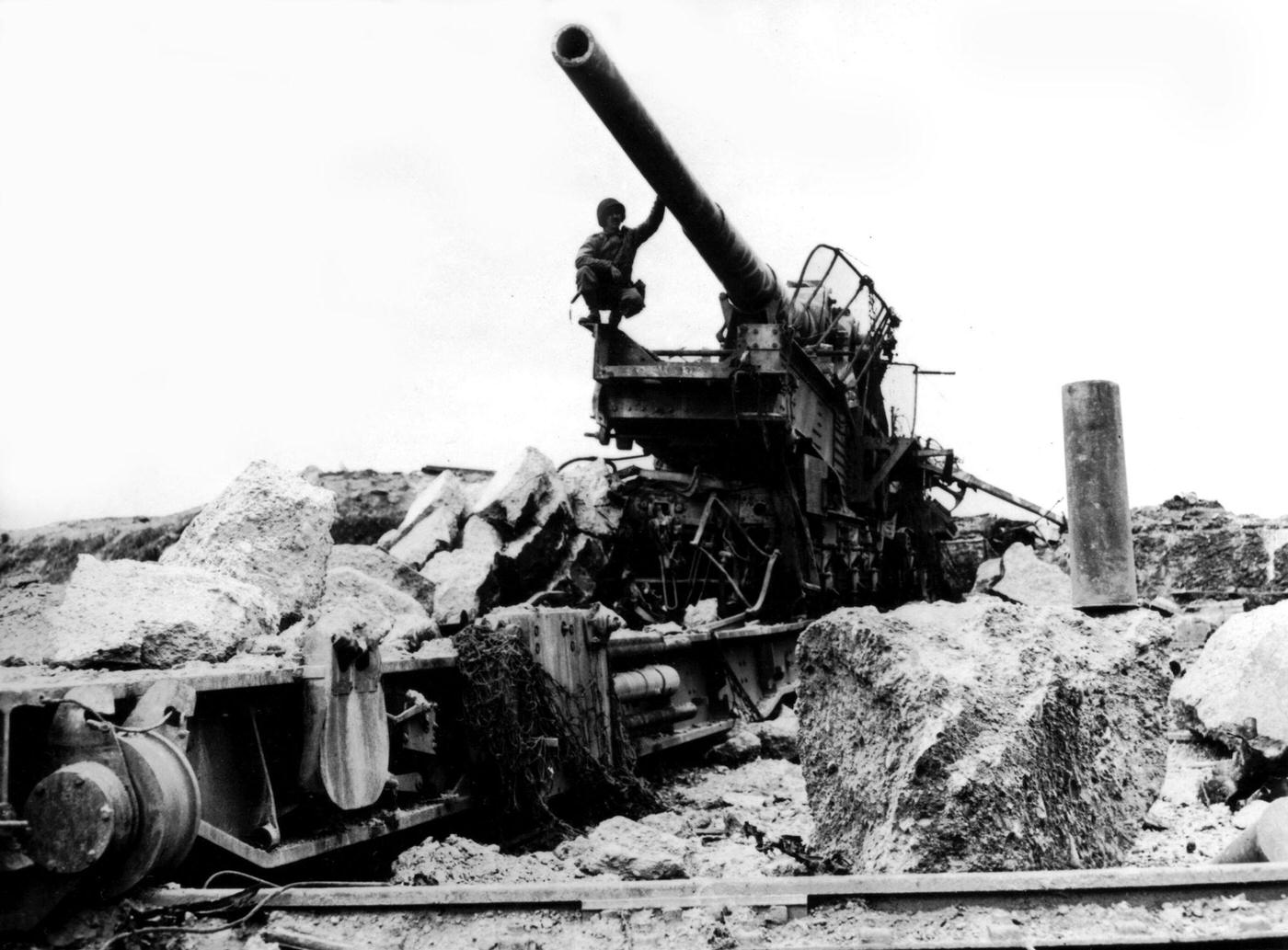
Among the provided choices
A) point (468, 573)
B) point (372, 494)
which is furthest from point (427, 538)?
point (372, 494)

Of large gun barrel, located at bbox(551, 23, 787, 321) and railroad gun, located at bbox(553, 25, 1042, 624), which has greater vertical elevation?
large gun barrel, located at bbox(551, 23, 787, 321)

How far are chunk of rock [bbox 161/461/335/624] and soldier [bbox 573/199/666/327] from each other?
2505 mm

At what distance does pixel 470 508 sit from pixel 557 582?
1.54m

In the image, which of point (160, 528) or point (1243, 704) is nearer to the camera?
point (1243, 704)

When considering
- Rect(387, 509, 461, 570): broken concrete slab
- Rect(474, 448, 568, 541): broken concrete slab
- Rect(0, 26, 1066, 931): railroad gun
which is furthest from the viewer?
Rect(474, 448, 568, 541): broken concrete slab

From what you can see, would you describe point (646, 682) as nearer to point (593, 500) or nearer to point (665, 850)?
point (665, 850)

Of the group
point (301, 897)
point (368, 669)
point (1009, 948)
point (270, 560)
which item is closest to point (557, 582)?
point (270, 560)

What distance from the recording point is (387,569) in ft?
26.2

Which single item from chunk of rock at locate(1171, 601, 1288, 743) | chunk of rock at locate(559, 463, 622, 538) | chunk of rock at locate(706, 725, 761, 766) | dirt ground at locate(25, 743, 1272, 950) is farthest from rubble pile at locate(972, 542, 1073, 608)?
dirt ground at locate(25, 743, 1272, 950)

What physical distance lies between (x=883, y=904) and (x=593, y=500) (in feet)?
22.9

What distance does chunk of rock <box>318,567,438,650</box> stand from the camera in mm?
5164

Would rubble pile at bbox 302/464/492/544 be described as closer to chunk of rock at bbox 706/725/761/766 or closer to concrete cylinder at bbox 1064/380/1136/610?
A: chunk of rock at bbox 706/725/761/766

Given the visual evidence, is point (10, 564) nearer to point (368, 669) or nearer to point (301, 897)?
point (368, 669)

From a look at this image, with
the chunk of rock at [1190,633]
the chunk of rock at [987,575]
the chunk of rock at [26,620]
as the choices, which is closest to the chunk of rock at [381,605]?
the chunk of rock at [26,620]
